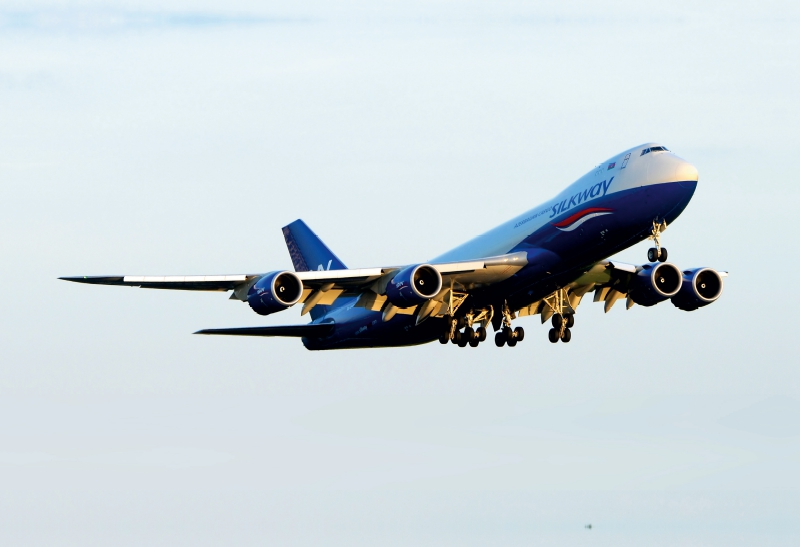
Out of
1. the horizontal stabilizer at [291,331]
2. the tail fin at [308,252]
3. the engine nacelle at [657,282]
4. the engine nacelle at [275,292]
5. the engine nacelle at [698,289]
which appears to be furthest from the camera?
the tail fin at [308,252]

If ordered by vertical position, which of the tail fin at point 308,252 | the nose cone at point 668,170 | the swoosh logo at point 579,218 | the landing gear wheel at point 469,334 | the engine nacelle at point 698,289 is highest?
the tail fin at point 308,252

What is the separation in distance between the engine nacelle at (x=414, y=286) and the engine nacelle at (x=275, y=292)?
3276 millimetres

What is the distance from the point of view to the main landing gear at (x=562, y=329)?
1971 inches

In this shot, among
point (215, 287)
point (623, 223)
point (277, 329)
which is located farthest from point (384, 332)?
point (623, 223)

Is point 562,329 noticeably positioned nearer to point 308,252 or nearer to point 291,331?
point 291,331

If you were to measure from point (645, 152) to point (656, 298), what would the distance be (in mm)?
8174

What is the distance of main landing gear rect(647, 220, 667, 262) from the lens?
42.4 metres

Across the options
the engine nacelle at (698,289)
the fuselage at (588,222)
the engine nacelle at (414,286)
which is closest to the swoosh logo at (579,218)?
the fuselage at (588,222)

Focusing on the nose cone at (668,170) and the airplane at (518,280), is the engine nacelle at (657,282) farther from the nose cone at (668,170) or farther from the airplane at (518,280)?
the nose cone at (668,170)

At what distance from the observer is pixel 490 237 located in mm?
47938

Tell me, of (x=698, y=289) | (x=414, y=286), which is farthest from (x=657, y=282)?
(x=414, y=286)

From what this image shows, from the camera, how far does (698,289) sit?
49.4 metres

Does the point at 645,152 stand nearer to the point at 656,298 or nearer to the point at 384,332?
the point at 656,298

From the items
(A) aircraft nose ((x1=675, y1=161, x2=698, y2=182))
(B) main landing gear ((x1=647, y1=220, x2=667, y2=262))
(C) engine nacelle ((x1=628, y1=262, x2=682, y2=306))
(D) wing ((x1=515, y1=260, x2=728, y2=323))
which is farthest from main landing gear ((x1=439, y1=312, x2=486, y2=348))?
(A) aircraft nose ((x1=675, y1=161, x2=698, y2=182))
